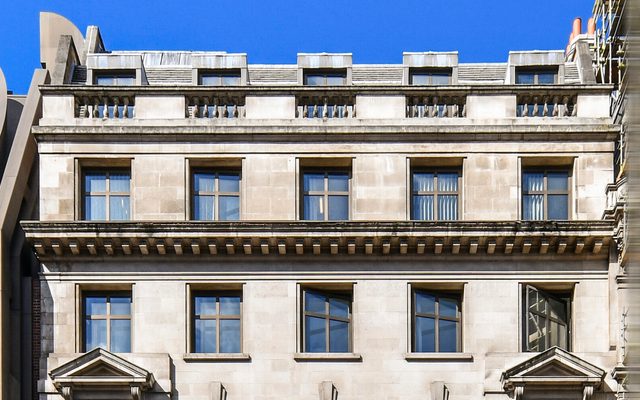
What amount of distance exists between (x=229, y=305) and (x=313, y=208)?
11.1 feet

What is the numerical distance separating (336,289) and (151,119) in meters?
6.66

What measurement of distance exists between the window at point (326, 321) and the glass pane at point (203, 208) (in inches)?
129

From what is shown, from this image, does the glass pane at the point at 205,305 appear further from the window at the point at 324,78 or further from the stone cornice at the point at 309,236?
the window at the point at 324,78

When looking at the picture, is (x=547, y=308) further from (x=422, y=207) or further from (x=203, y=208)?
(x=203, y=208)

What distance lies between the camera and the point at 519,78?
92.4ft

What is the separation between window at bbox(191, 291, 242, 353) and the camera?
25.4 m

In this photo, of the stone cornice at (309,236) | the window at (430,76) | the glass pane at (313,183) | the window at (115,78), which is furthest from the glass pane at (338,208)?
the window at (115,78)

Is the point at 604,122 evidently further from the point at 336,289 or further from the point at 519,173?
the point at 336,289

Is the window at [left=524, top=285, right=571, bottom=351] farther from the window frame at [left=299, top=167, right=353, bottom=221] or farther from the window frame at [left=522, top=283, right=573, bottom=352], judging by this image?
the window frame at [left=299, top=167, right=353, bottom=221]

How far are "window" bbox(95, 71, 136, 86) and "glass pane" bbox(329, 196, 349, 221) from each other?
7301mm

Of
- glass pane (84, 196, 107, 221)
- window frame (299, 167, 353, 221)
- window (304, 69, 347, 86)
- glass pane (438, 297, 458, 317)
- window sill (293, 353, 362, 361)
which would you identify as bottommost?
window sill (293, 353, 362, 361)

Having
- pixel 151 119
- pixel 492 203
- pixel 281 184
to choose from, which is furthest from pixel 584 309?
pixel 151 119

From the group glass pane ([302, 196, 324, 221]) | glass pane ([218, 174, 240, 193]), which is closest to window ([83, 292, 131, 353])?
glass pane ([218, 174, 240, 193])

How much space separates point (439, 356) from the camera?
24969 mm
